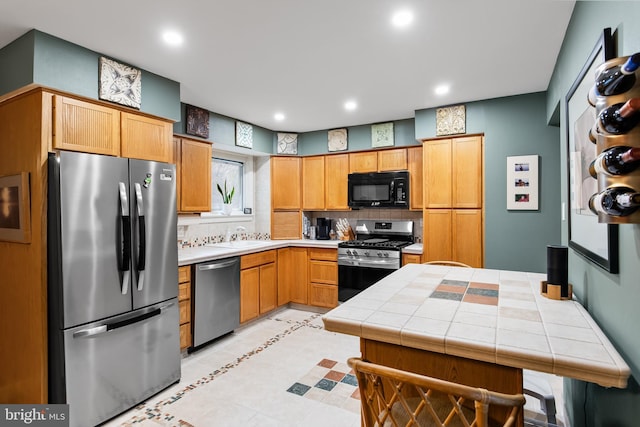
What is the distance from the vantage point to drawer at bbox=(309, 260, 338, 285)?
14.4 feet

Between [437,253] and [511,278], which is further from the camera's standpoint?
[437,253]

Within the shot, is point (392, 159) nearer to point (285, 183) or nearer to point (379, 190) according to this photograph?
point (379, 190)

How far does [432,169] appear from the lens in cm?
383

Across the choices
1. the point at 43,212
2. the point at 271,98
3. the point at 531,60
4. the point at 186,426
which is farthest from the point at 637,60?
the point at 271,98

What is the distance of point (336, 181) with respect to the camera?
4785 millimetres

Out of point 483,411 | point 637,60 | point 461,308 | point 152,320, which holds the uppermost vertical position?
point 637,60

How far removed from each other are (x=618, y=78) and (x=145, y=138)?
9.35 feet

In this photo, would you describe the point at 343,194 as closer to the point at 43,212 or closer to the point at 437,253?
the point at 437,253

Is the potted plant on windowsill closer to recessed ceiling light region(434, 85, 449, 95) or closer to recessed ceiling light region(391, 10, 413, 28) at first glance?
recessed ceiling light region(434, 85, 449, 95)

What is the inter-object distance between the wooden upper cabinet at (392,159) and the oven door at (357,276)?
1297mm

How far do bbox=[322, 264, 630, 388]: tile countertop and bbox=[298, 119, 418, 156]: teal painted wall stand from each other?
108 inches

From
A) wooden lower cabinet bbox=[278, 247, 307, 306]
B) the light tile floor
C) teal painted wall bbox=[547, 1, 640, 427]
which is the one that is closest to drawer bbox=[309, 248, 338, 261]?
wooden lower cabinet bbox=[278, 247, 307, 306]

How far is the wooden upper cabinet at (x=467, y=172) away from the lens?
3.59 meters

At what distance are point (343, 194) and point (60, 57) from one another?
337 cm
